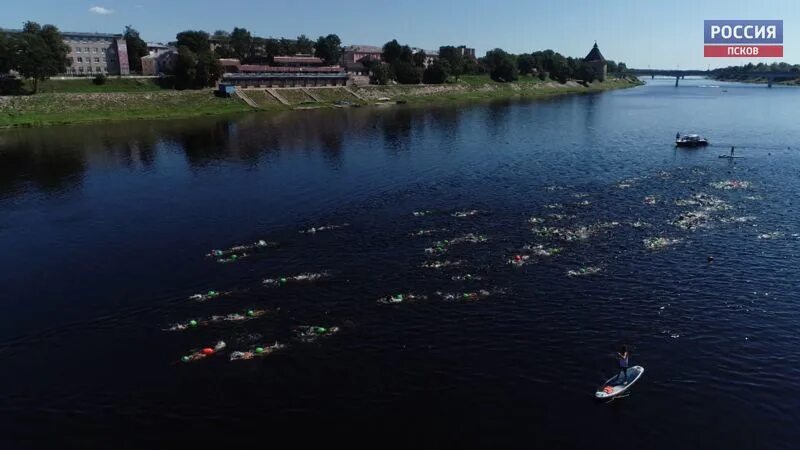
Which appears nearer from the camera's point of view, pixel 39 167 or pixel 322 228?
pixel 322 228

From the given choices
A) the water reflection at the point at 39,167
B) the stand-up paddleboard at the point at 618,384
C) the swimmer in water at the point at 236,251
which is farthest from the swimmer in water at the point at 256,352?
the water reflection at the point at 39,167

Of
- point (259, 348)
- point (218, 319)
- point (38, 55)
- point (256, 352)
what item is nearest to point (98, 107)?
point (38, 55)

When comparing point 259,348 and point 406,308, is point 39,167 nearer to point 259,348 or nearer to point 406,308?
point 259,348

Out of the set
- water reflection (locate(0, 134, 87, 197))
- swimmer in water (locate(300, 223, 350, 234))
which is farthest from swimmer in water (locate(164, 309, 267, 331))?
water reflection (locate(0, 134, 87, 197))

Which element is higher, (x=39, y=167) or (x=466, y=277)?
(x=39, y=167)

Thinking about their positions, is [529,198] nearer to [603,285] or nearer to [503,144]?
[603,285]
